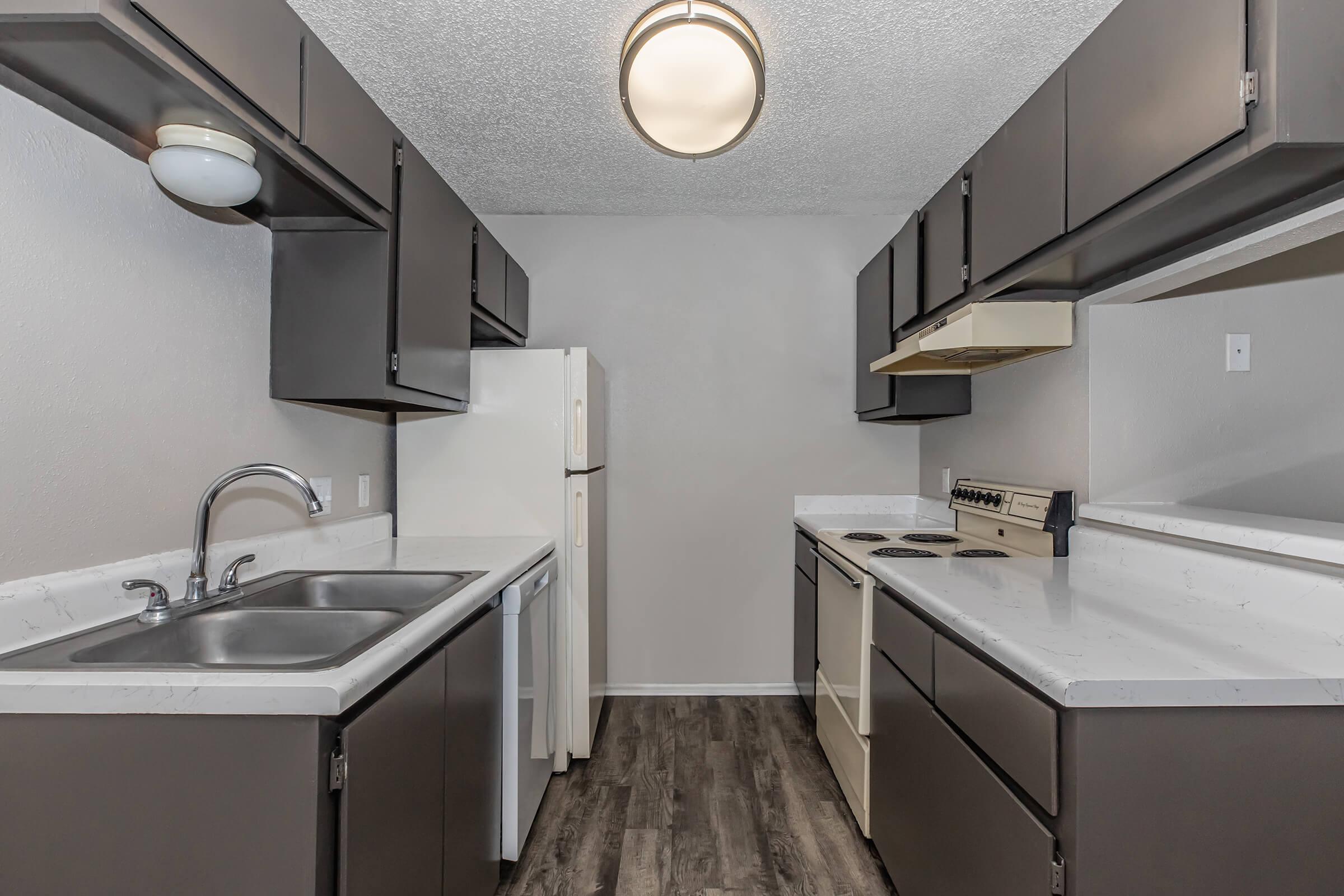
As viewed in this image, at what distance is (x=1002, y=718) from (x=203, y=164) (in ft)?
5.88

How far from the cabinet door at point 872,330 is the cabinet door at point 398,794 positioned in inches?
88.6

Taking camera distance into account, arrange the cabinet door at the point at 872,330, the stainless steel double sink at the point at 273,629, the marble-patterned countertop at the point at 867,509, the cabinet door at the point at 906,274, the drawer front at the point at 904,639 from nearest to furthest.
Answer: the stainless steel double sink at the point at 273,629 < the drawer front at the point at 904,639 < the cabinet door at the point at 906,274 < the cabinet door at the point at 872,330 < the marble-patterned countertop at the point at 867,509

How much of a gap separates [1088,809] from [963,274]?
1.59 meters

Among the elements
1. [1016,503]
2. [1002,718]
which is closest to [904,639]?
[1002,718]

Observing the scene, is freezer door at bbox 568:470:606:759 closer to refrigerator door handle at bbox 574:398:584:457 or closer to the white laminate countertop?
refrigerator door handle at bbox 574:398:584:457

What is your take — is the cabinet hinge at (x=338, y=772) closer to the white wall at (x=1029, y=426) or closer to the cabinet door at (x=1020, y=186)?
the cabinet door at (x=1020, y=186)

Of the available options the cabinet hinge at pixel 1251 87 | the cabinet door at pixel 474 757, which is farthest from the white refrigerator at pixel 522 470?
the cabinet hinge at pixel 1251 87

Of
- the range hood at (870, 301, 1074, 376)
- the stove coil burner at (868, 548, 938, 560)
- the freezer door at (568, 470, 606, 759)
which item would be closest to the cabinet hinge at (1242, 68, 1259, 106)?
the range hood at (870, 301, 1074, 376)

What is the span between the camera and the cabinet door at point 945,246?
2.10 meters

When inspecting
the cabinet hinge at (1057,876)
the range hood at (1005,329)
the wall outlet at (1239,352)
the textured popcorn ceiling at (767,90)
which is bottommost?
the cabinet hinge at (1057,876)

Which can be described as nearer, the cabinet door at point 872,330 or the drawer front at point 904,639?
the drawer front at point 904,639

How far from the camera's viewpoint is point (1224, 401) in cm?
183

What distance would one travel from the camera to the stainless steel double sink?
1069 mm

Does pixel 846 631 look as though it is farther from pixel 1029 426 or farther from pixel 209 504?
pixel 209 504
